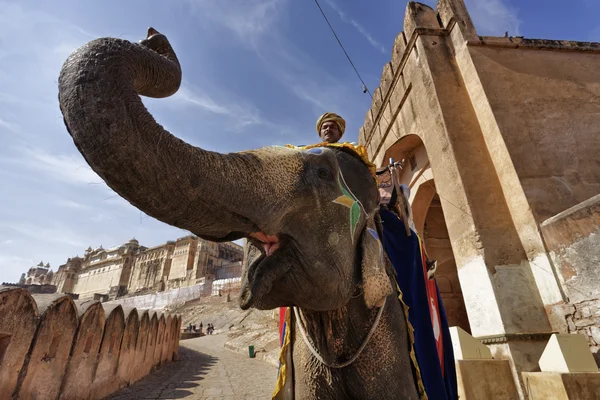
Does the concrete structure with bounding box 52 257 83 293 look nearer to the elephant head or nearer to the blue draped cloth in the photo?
the blue draped cloth

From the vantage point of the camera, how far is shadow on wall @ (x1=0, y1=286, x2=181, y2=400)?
16.3ft

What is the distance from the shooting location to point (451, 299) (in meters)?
10.8

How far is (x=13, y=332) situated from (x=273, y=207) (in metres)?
6.05

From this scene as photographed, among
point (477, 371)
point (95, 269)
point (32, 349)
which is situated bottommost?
point (477, 371)

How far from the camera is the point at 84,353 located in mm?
6820

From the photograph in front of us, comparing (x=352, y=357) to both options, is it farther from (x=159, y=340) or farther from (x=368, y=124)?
(x=159, y=340)

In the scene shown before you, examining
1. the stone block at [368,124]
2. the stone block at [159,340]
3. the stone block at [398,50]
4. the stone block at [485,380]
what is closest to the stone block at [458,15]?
the stone block at [398,50]

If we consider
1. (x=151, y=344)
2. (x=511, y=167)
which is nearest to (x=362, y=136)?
(x=511, y=167)

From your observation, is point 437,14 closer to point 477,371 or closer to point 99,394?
point 477,371

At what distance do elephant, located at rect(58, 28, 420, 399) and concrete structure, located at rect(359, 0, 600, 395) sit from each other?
520 centimetres

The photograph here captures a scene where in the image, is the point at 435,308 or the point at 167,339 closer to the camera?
the point at 435,308

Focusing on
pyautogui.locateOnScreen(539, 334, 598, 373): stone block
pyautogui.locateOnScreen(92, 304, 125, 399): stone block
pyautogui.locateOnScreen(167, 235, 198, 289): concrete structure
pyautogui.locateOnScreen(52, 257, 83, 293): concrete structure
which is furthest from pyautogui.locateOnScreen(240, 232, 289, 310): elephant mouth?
pyautogui.locateOnScreen(52, 257, 83, 293): concrete structure

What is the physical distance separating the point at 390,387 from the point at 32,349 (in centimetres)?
631

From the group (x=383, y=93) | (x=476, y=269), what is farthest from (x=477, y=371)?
(x=383, y=93)
